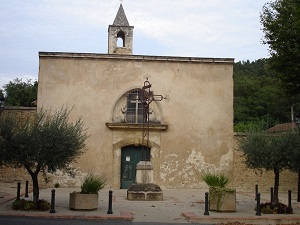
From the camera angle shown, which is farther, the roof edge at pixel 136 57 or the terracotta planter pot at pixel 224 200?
the roof edge at pixel 136 57

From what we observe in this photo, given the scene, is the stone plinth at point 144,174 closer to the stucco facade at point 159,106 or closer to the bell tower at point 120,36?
the stucco facade at point 159,106

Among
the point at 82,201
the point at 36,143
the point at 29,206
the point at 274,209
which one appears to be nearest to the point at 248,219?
the point at 274,209

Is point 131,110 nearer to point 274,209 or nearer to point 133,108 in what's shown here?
point 133,108

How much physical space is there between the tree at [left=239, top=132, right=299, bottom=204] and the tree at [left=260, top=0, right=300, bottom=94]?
308 cm

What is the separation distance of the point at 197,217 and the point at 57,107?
12787 mm

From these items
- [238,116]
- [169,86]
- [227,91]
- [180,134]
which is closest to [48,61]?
[169,86]

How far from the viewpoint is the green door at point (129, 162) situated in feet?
74.1

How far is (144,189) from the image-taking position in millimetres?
16719

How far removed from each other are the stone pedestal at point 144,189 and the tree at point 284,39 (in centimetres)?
662

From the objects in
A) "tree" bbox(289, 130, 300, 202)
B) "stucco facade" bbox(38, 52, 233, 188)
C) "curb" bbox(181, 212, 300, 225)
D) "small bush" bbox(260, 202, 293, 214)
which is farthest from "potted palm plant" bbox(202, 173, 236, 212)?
"stucco facade" bbox(38, 52, 233, 188)

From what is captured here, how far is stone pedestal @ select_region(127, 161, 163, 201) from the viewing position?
1661cm

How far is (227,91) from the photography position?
23.7 meters

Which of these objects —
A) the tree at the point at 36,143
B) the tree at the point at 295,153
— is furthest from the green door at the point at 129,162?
the tree at the point at 295,153

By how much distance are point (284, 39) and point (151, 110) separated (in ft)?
31.2
